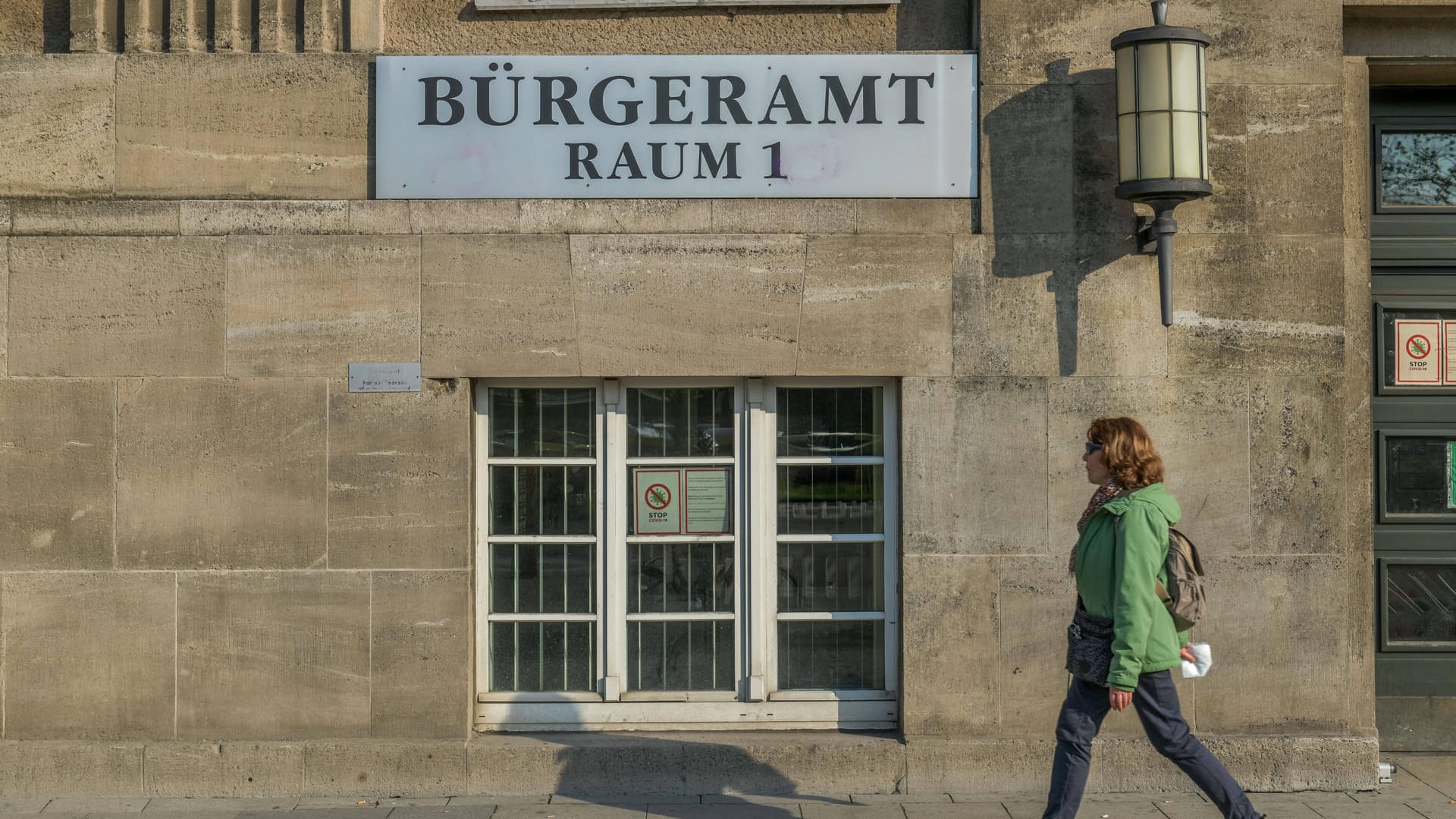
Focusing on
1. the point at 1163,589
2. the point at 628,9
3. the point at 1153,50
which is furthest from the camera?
the point at 628,9

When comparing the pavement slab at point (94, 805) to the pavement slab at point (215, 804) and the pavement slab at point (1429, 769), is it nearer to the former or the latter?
the pavement slab at point (215, 804)

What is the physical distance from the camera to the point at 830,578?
6449mm

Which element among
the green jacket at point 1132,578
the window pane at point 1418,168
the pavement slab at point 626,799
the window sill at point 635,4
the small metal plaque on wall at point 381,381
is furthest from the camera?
the window pane at point 1418,168

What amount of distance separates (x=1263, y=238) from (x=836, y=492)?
2327 mm

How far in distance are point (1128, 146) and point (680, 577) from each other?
289 cm

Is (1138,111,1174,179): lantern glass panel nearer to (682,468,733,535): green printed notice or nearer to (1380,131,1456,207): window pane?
(1380,131,1456,207): window pane

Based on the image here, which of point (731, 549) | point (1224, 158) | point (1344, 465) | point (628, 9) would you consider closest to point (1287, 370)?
point (1344, 465)

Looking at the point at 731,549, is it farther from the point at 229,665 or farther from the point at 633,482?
the point at 229,665

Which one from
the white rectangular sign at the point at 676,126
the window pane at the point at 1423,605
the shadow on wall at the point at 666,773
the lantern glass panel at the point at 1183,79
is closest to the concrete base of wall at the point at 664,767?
the shadow on wall at the point at 666,773

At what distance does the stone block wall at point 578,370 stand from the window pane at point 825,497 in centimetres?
29

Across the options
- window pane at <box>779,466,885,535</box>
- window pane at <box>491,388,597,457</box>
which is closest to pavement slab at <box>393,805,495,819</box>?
window pane at <box>491,388,597,457</box>

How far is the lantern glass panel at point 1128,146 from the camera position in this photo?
235 inches

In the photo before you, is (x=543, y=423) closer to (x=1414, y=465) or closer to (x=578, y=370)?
(x=578, y=370)

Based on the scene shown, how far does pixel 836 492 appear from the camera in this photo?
6434mm
